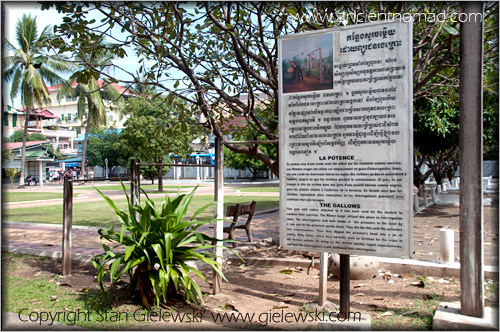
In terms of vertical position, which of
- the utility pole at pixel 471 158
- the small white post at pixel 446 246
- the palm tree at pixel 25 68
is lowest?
the small white post at pixel 446 246

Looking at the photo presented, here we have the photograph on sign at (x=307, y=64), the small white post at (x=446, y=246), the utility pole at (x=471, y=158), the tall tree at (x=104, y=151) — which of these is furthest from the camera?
the tall tree at (x=104, y=151)

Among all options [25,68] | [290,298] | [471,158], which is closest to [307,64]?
[471,158]

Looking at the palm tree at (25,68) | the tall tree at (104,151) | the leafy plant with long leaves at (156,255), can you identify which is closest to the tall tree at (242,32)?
the leafy plant with long leaves at (156,255)

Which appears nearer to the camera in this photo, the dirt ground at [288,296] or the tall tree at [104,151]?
the dirt ground at [288,296]

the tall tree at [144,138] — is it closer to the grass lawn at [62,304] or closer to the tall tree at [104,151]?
the grass lawn at [62,304]

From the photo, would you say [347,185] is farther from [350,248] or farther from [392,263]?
[392,263]

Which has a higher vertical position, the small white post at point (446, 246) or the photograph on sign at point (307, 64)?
the photograph on sign at point (307, 64)

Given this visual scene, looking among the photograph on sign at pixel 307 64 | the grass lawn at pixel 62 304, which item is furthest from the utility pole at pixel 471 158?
Answer: the grass lawn at pixel 62 304

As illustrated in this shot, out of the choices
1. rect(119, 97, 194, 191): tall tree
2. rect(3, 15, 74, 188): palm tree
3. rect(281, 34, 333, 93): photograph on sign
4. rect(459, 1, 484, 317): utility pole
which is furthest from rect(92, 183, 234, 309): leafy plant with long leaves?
rect(3, 15, 74, 188): palm tree

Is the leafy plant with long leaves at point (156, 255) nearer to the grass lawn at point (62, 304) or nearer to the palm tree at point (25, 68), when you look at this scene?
the grass lawn at point (62, 304)

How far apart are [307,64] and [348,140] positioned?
2.52 ft

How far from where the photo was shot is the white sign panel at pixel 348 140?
10.2ft

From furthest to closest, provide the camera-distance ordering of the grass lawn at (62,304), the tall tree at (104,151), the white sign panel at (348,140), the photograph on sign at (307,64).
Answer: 1. the tall tree at (104,151)
2. the grass lawn at (62,304)
3. the photograph on sign at (307,64)
4. the white sign panel at (348,140)

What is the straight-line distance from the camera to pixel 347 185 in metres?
3.27
